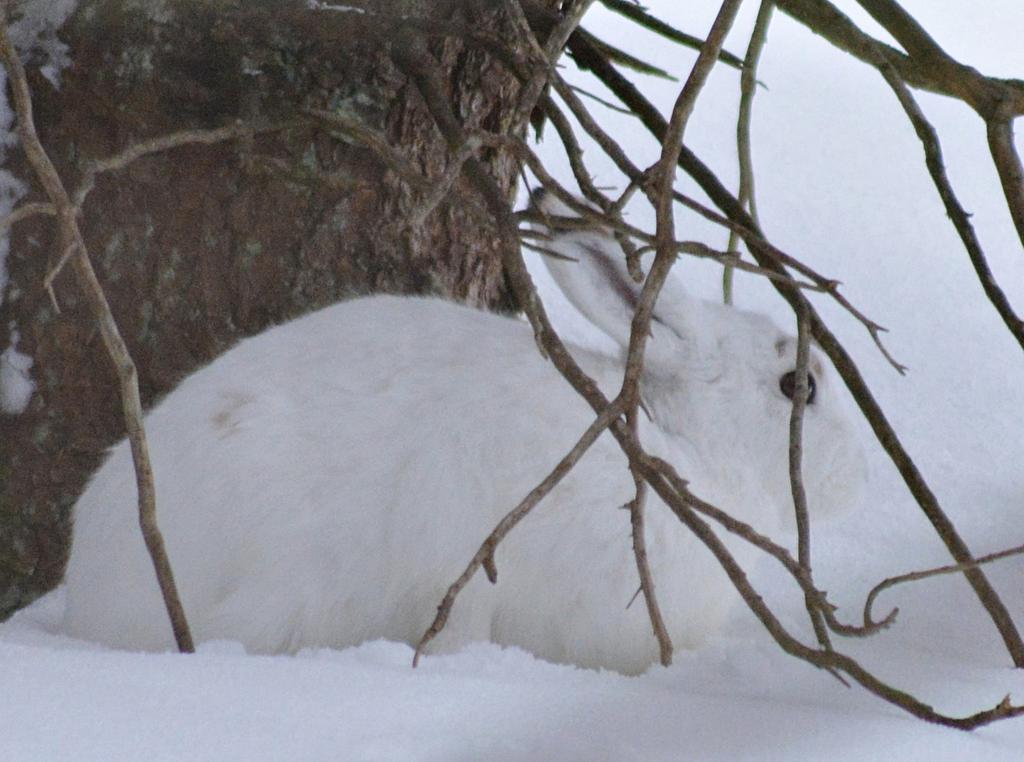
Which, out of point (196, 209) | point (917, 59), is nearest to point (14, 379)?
point (196, 209)

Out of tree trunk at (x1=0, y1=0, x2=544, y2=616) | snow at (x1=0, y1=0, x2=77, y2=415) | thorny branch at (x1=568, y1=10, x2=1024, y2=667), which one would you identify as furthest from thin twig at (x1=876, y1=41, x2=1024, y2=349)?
snow at (x1=0, y1=0, x2=77, y2=415)

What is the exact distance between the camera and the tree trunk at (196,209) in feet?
6.53

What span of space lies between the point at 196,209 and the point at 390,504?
70cm

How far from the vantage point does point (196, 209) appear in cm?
207

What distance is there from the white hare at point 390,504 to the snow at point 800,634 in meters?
0.12

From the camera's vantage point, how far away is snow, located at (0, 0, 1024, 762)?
0.99 meters

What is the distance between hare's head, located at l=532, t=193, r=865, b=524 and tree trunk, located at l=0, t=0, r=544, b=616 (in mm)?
391

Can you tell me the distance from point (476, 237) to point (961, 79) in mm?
874

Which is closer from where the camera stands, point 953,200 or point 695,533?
point 695,533

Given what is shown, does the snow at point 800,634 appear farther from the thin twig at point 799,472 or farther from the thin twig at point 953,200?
the thin twig at point 953,200

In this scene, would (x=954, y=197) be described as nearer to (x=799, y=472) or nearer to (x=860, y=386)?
(x=860, y=386)

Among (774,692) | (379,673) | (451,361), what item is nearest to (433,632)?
(379,673)

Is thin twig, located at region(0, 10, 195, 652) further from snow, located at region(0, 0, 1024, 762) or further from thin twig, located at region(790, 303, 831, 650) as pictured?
thin twig, located at region(790, 303, 831, 650)

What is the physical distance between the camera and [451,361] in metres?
1.71
